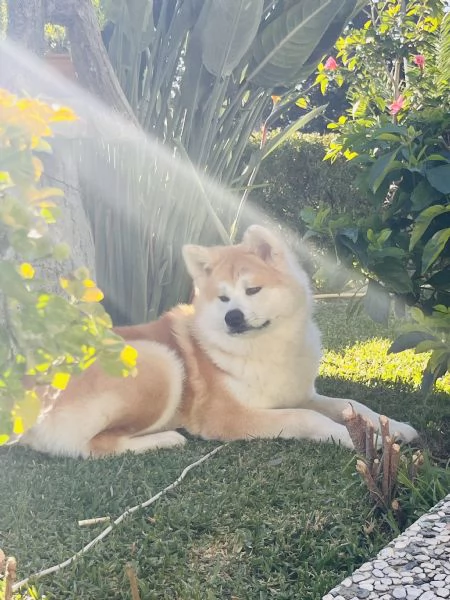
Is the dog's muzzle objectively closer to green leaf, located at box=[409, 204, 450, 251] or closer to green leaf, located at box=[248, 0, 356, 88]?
green leaf, located at box=[409, 204, 450, 251]

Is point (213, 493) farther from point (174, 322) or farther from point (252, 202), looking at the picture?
point (252, 202)

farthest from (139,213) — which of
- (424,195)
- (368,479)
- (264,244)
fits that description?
(368,479)

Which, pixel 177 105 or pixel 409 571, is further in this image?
pixel 177 105

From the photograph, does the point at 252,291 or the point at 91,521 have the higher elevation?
the point at 252,291

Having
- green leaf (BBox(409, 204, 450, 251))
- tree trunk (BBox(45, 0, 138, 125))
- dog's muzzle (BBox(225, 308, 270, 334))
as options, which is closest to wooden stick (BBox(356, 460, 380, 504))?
green leaf (BBox(409, 204, 450, 251))

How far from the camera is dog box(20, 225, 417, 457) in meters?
2.94

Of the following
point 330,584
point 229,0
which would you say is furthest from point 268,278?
point 229,0

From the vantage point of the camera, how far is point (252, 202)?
7.82 metres

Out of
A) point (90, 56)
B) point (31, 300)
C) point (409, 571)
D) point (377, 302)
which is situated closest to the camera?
point (31, 300)

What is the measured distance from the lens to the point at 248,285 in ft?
10.2

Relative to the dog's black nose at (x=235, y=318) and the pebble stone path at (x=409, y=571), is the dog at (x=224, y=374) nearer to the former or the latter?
the dog's black nose at (x=235, y=318)

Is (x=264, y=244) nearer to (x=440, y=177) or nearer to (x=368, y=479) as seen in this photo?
(x=440, y=177)

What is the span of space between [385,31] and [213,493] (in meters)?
5.92

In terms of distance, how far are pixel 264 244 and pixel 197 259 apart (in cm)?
34
